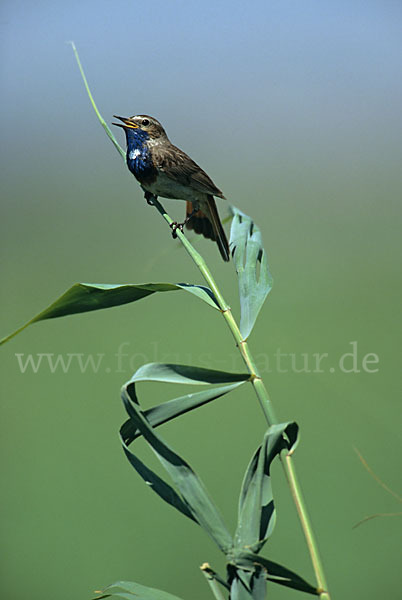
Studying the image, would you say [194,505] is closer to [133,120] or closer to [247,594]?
[247,594]

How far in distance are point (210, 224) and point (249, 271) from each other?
0.36 metres

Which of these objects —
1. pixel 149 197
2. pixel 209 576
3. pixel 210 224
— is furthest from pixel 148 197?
pixel 209 576

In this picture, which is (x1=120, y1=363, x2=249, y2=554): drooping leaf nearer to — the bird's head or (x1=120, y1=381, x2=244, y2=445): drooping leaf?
(x1=120, y1=381, x2=244, y2=445): drooping leaf

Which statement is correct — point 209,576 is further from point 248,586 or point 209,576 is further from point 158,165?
point 158,165

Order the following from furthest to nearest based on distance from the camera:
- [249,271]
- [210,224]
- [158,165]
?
[210,224] → [158,165] → [249,271]

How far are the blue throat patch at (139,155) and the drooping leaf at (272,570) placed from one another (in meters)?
0.50

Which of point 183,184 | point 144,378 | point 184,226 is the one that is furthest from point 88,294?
point 184,226

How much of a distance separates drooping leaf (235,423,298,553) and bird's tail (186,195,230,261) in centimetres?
44

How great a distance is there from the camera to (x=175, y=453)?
0.35 m

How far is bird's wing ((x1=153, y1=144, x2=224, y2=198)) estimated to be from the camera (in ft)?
2.25

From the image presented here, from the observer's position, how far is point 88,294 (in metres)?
0.39

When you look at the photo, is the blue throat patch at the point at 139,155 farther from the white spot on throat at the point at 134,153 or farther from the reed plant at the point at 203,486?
the reed plant at the point at 203,486

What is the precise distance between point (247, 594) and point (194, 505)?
69 millimetres

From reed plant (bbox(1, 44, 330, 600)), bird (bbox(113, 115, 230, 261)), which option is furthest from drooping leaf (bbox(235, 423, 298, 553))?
bird (bbox(113, 115, 230, 261))
